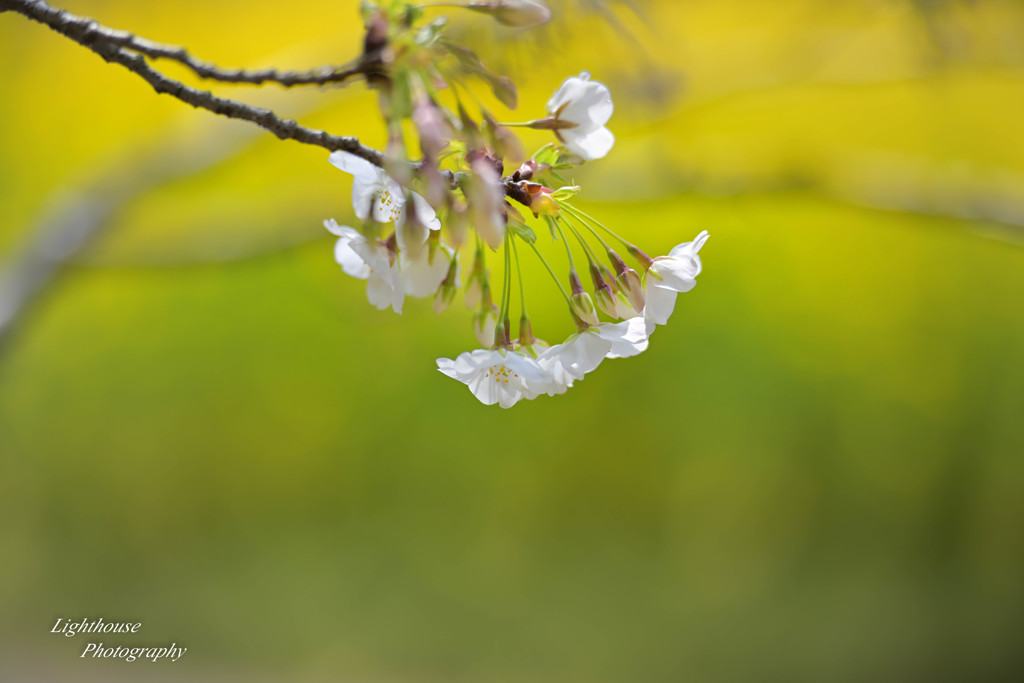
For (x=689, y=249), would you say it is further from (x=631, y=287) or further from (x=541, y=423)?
(x=541, y=423)

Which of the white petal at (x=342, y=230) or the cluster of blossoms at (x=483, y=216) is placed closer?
the cluster of blossoms at (x=483, y=216)

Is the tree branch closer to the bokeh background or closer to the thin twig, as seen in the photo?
the thin twig

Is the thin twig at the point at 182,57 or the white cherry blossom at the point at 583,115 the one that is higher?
the thin twig at the point at 182,57

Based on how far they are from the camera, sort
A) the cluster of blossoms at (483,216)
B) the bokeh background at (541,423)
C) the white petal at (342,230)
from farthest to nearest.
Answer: the bokeh background at (541,423), the white petal at (342,230), the cluster of blossoms at (483,216)

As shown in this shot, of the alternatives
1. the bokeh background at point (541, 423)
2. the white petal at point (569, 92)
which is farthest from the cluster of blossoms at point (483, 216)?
the bokeh background at point (541, 423)

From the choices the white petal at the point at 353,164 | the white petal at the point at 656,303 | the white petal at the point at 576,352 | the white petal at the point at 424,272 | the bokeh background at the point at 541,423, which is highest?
the white petal at the point at 353,164

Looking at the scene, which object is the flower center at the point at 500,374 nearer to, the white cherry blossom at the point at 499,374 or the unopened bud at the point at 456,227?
the white cherry blossom at the point at 499,374

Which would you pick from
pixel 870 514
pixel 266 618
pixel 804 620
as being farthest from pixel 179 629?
pixel 870 514
